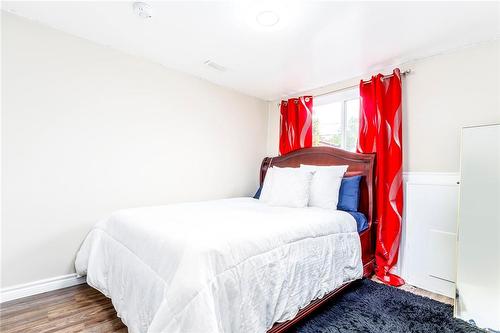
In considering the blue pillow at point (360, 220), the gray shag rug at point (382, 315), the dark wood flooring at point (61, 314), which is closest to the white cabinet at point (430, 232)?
the gray shag rug at point (382, 315)

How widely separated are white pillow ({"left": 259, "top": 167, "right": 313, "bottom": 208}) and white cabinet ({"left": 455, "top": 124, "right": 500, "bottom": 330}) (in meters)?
1.26

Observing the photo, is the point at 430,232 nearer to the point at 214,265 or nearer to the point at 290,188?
the point at 290,188

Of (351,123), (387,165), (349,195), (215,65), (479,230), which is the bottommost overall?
(479,230)

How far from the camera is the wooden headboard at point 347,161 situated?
252cm

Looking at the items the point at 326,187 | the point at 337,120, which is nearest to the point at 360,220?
the point at 326,187

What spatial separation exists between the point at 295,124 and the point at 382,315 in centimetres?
247

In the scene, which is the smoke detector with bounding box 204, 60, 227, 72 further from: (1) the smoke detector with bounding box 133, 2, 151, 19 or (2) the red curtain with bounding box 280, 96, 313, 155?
(2) the red curtain with bounding box 280, 96, 313, 155

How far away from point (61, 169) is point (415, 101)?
138 inches

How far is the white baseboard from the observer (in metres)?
1.90

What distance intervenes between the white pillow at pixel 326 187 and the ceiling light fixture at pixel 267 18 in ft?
5.06

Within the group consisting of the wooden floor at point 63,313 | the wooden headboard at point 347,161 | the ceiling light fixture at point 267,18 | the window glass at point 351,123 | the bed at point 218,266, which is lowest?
the wooden floor at point 63,313

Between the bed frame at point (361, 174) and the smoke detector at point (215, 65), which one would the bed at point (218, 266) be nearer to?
the bed frame at point (361, 174)

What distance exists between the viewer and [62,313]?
5.74ft

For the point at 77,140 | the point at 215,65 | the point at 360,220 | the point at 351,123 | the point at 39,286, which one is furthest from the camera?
the point at 351,123
